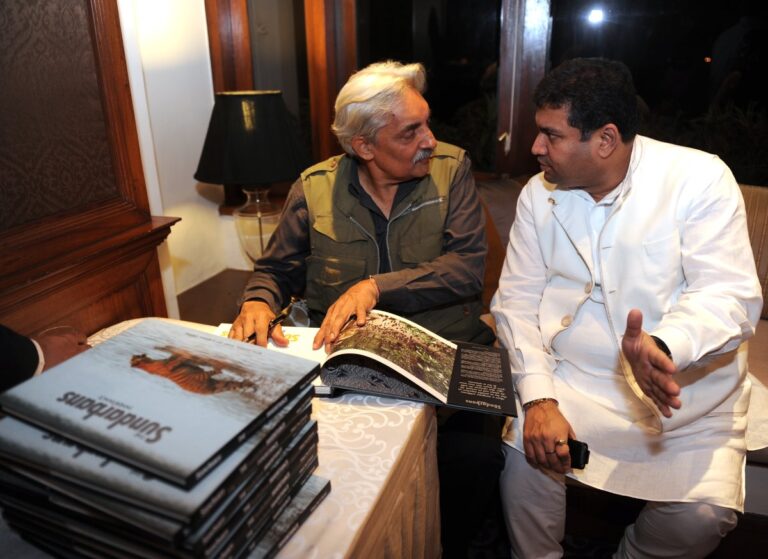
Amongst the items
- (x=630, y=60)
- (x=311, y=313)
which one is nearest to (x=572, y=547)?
(x=311, y=313)

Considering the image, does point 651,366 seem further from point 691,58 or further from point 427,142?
point 691,58

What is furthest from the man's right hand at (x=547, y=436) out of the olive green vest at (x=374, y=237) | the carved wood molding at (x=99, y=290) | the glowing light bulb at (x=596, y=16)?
the glowing light bulb at (x=596, y=16)

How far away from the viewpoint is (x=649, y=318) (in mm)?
1389

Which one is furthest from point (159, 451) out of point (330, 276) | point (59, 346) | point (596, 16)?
point (596, 16)

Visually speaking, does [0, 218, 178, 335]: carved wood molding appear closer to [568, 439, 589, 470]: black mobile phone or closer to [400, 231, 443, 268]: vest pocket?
[400, 231, 443, 268]: vest pocket

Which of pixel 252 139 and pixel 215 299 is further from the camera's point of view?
pixel 215 299

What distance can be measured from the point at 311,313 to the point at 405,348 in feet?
2.27

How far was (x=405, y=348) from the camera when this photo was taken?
116 cm

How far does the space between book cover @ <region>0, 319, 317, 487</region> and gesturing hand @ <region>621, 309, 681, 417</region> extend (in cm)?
62

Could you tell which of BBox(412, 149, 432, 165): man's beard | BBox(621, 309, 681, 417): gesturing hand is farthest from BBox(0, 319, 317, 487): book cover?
BBox(412, 149, 432, 165): man's beard

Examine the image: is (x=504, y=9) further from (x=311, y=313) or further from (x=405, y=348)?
(x=405, y=348)

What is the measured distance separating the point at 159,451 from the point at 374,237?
1.10 meters

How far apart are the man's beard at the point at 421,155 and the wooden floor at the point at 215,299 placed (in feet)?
3.53

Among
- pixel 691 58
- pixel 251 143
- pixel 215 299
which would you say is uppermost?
pixel 691 58
